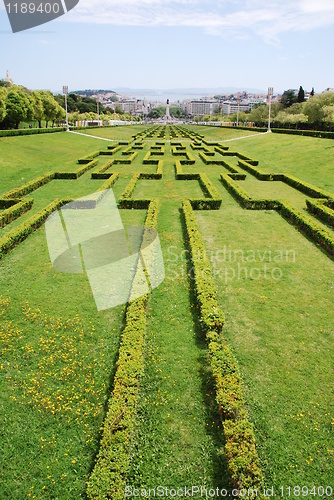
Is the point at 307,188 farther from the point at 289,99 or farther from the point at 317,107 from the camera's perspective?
the point at 289,99

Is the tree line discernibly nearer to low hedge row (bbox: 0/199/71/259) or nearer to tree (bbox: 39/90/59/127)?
tree (bbox: 39/90/59/127)

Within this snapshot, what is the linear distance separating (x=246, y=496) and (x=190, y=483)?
2.73 feet

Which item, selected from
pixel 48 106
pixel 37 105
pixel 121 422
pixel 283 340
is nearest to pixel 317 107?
pixel 37 105

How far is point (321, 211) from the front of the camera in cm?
1532

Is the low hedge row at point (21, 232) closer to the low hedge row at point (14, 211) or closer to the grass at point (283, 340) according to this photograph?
the low hedge row at point (14, 211)

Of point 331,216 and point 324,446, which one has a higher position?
point 331,216

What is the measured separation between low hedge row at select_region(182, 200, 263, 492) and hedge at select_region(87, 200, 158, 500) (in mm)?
1407

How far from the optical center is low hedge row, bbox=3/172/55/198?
703 inches

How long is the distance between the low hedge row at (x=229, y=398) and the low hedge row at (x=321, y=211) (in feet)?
26.7

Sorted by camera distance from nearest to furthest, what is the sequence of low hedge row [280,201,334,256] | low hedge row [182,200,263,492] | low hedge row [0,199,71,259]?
low hedge row [182,200,263,492], low hedge row [0,199,71,259], low hedge row [280,201,334,256]

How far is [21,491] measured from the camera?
4691mm

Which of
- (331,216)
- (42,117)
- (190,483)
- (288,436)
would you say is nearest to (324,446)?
(288,436)

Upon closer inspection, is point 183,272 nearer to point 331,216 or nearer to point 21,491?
point 21,491

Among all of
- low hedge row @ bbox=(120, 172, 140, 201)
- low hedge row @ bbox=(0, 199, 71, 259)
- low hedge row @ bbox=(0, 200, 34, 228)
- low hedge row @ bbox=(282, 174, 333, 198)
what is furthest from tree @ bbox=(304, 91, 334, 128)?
low hedge row @ bbox=(0, 199, 71, 259)
